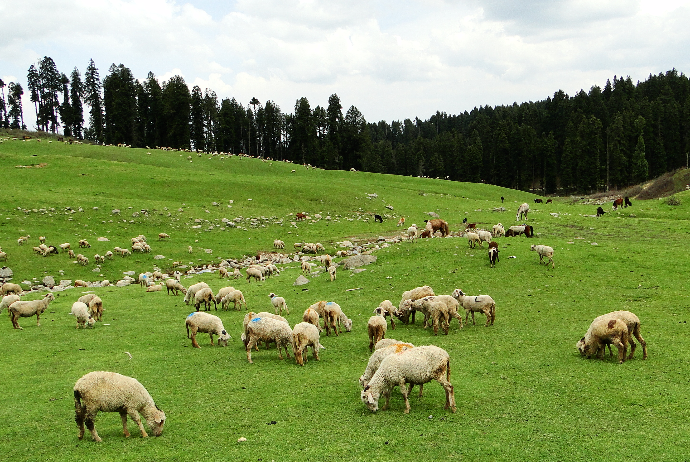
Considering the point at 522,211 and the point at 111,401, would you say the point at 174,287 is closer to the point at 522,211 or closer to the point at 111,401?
the point at 111,401

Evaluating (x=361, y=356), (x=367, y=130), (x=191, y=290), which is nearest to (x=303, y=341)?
(x=361, y=356)

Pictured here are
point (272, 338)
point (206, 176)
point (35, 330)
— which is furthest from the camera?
point (206, 176)

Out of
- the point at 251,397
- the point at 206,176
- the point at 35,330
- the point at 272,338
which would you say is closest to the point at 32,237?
the point at 35,330

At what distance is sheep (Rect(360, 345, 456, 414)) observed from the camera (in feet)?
35.7

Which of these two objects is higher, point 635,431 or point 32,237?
point 32,237

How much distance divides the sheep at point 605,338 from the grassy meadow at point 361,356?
0.43 m

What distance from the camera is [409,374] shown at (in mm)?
10906

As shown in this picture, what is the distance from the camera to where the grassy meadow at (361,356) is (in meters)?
9.61

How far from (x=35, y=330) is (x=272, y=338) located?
38.3 feet

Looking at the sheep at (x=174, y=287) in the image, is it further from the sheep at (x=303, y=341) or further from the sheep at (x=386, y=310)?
the sheep at (x=303, y=341)

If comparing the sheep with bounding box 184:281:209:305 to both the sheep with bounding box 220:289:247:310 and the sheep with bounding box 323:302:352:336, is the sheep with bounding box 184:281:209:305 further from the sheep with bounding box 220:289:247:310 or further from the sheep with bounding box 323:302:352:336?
the sheep with bounding box 323:302:352:336

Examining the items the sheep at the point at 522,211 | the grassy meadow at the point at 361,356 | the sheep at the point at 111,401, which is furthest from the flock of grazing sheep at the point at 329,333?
the sheep at the point at 522,211

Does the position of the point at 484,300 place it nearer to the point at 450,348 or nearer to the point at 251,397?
the point at 450,348

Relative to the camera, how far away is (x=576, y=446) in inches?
359
